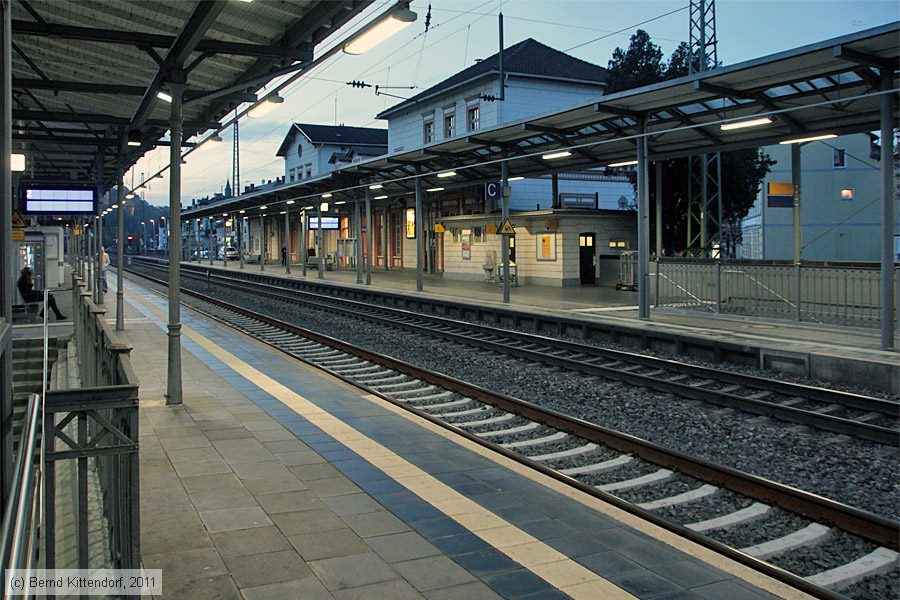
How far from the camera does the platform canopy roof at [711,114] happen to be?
42.7 ft

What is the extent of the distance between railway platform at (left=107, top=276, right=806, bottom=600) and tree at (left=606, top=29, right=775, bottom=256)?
24.9 meters

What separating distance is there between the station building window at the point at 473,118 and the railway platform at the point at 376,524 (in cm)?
3282

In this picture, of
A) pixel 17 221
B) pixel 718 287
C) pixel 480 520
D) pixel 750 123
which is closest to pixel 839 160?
pixel 718 287

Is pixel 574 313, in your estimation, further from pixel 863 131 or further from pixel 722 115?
pixel 863 131

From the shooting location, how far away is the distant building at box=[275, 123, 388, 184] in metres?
61.0

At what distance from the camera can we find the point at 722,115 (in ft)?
57.3

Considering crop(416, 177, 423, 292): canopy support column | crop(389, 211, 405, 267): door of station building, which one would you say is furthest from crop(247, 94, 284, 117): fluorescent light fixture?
crop(389, 211, 405, 267): door of station building

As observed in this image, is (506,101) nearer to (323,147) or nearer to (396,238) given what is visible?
(396,238)

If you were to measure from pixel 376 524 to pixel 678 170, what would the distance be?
27.7 m

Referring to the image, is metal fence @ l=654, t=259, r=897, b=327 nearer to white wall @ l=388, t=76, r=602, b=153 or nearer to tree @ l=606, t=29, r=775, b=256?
tree @ l=606, t=29, r=775, b=256

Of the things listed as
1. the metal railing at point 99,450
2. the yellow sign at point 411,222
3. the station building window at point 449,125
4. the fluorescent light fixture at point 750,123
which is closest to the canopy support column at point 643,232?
the fluorescent light fixture at point 750,123

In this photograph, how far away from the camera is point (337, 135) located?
2491 inches

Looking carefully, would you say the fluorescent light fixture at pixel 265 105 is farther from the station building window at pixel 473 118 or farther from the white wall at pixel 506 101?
the station building window at pixel 473 118

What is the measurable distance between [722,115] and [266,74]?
11342 millimetres
